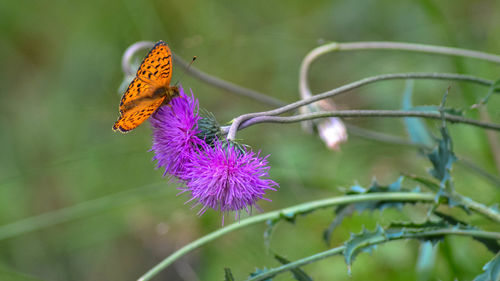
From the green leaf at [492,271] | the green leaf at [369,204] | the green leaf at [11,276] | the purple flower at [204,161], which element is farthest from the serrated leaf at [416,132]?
the green leaf at [11,276]

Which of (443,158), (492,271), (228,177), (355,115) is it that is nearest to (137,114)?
(228,177)

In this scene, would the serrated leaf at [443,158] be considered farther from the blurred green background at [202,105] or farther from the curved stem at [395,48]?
the blurred green background at [202,105]

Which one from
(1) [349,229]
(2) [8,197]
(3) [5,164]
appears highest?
(3) [5,164]

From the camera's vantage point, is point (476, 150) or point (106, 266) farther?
point (106, 266)

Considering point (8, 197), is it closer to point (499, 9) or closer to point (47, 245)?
point (47, 245)

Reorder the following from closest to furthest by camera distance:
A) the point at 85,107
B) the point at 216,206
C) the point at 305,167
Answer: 1. the point at 216,206
2. the point at 305,167
3. the point at 85,107

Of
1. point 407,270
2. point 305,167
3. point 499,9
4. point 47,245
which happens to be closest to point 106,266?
point 47,245

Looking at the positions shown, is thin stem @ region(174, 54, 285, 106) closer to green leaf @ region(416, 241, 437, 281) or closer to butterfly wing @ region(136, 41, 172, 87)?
butterfly wing @ region(136, 41, 172, 87)

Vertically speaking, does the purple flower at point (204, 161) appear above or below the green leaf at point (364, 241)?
above
